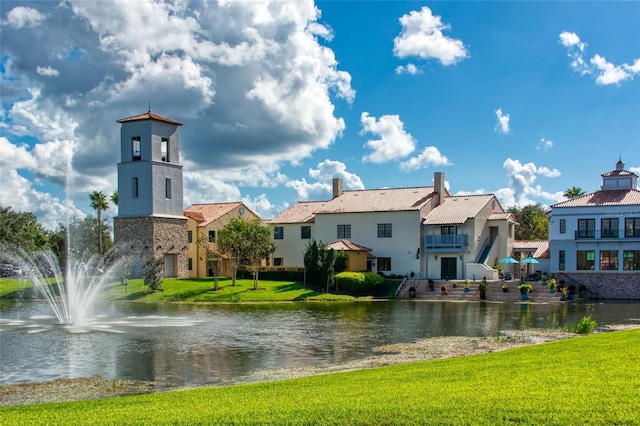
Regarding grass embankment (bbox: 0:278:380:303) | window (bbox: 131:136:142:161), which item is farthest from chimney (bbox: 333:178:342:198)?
window (bbox: 131:136:142:161)

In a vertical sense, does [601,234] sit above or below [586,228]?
below

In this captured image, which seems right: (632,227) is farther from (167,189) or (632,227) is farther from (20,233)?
(20,233)

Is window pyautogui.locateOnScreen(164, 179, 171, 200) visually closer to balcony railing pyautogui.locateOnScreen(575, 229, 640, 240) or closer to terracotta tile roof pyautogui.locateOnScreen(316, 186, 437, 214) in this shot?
terracotta tile roof pyautogui.locateOnScreen(316, 186, 437, 214)

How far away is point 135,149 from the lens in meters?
56.6

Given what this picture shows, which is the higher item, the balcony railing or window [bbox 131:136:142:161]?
window [bbox 131:136:142:161]

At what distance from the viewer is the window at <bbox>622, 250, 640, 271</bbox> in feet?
153

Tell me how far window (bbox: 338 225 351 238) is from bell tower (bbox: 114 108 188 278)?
Answer: 557 inches

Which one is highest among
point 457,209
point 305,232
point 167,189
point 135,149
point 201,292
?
point 135,149

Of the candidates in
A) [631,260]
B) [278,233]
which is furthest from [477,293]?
[278,233]

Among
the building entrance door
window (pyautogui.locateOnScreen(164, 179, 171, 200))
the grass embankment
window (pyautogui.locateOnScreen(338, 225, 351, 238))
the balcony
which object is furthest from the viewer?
window (pyautogui.locateOnScreen(338, 225, 351, 238))

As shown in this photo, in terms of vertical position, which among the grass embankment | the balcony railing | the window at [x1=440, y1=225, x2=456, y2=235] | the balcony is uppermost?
the window at [x1=440, y1=225, x2=456, y2=235]

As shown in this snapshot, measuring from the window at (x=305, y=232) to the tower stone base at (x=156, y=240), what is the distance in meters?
11.1

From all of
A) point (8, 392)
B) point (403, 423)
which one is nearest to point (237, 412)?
point (403, 423)

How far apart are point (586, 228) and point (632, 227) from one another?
3.23 meters
